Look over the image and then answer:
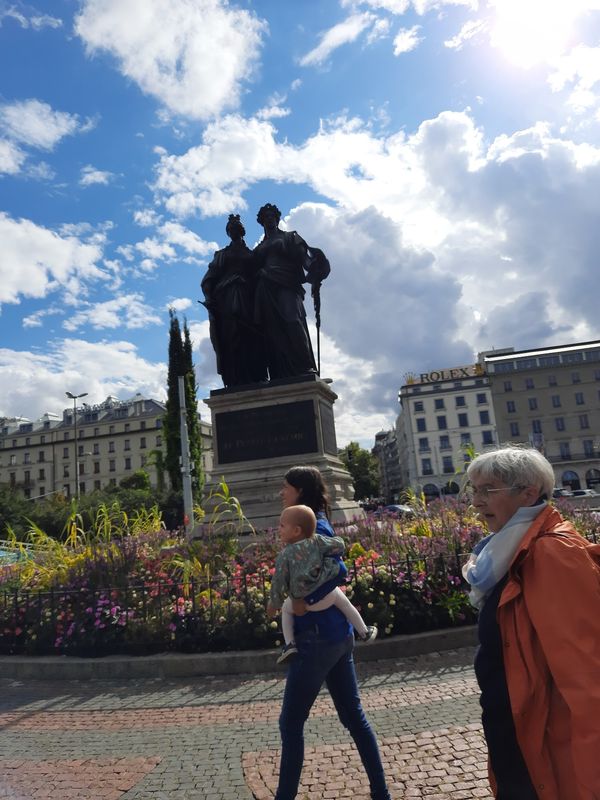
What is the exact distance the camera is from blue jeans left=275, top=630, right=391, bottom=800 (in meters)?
2.97

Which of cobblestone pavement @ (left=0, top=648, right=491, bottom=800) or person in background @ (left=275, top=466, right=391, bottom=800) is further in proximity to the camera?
cobblestone pavement @ (left=0, top=648, right=491, bottom=800)

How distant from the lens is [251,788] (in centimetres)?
351

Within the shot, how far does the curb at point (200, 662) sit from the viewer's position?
6.05m

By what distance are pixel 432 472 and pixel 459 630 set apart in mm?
74949

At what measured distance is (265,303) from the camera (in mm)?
12117

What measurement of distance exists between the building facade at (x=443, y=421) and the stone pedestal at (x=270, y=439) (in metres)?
68.7

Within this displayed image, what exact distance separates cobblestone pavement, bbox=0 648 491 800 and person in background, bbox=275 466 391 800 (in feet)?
1.57

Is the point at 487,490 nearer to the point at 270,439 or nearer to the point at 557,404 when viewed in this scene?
the point at 270,439

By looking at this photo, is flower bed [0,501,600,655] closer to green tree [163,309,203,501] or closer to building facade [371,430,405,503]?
green tree [163,309,203,501]

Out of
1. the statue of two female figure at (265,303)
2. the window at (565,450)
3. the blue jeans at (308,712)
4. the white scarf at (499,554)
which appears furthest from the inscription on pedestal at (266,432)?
the window at (565,450)

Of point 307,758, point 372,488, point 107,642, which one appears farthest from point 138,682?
point 372,488

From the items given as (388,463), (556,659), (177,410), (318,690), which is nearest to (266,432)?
(318,690)

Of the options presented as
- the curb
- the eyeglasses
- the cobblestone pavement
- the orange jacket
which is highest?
the eyeglasses

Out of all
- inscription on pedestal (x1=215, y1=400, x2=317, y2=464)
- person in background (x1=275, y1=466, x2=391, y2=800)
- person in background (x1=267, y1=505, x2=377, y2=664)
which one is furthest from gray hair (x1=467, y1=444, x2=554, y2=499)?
inscription on pedestal (x1=215, y1=400, x2=317, y2=464)
